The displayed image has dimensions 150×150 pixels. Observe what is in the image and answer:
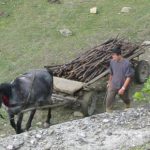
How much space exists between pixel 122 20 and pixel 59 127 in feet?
30.5

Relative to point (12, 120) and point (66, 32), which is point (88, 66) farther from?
point (66, 32)

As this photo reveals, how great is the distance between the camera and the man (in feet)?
34.9

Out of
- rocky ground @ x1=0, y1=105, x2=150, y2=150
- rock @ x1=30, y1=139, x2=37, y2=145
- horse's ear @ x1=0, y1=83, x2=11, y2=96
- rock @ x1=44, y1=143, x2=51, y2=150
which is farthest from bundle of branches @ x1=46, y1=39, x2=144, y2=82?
rock @ x1=44, y1=143, x2=51, y2=150

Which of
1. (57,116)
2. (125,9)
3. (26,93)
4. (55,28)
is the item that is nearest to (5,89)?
(26,93)

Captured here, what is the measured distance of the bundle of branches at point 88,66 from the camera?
38.3 ft

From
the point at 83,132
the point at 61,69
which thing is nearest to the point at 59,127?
the point at 83,132

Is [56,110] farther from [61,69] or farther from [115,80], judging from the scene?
[115,80]

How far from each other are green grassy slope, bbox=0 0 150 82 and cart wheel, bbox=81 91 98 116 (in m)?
3.31

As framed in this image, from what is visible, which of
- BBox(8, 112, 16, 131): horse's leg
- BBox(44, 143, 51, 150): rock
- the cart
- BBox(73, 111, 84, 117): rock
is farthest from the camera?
BBox(73, 111, 84, 117): rock

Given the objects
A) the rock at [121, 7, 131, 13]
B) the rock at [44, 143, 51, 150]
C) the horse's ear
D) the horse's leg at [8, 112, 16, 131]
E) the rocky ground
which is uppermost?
the rock at [121, 7, 131, 13]

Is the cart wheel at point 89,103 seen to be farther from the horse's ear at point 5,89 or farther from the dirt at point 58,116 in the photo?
the horse's ear at point 5,89

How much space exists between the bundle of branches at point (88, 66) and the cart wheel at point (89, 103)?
343 mm

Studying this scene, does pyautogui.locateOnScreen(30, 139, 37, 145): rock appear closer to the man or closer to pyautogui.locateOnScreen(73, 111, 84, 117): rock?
the man

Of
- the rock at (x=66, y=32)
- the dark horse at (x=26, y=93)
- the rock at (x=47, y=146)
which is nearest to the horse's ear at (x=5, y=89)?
the dark horse at (x=26, y=93)
